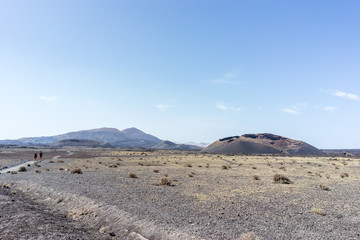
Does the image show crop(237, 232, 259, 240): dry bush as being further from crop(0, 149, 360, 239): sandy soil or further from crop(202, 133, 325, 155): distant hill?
crop(202, 133, 325, 155): distant hill

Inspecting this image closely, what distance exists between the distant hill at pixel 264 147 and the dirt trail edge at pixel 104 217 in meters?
115

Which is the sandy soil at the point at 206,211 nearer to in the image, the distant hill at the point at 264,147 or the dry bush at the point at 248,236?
the dry bush at the point at 248,236

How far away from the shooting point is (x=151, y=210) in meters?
13.2

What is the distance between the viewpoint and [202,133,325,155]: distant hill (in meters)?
130

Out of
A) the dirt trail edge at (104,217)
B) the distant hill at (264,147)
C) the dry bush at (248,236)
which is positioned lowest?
the dirt trail edge at (104,217)

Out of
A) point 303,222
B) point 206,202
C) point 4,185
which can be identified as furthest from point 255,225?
point 4,185

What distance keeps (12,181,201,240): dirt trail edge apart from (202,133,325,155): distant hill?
11466 cm

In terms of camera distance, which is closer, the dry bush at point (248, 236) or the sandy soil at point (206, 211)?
the dry bush at point (248, 236)

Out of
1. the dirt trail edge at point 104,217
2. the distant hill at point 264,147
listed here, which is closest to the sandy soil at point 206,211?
the dirt trail edge at point 104,217

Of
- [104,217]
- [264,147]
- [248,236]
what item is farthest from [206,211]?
A: [264,147]

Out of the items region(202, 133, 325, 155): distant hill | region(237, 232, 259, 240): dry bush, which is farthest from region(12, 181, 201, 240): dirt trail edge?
region(202, 133, 325, 155): distant hill

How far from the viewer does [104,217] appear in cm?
1287

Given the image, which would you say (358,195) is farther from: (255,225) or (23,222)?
(23,222)

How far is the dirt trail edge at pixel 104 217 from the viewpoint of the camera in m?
10.4
